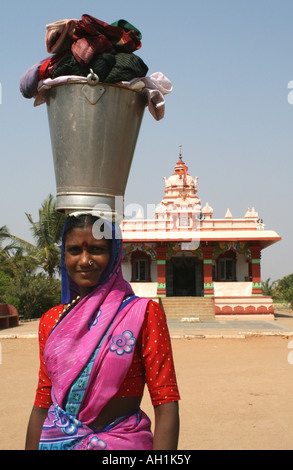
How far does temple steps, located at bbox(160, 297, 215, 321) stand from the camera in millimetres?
19906

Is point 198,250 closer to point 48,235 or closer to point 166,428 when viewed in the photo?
point 48,235

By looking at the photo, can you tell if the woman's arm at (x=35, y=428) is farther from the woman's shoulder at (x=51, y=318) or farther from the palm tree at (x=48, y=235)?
the palm tree at (x=48, y=235)

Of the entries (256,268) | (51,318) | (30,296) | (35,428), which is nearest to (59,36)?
(51,318)

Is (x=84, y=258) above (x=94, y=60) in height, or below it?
below

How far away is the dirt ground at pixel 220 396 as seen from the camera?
4.34 meters

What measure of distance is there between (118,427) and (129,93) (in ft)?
4.76

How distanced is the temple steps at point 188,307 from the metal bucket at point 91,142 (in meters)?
17.7

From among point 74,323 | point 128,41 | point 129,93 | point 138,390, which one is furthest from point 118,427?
point 128,41

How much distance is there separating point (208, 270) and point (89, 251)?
1991 cm

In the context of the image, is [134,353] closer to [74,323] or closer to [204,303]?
[74,323]

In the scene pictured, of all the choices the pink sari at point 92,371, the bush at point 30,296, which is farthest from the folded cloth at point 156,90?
the bush at point 30,296

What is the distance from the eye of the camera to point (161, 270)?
2181 centimetres

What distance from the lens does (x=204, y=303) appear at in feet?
67.9

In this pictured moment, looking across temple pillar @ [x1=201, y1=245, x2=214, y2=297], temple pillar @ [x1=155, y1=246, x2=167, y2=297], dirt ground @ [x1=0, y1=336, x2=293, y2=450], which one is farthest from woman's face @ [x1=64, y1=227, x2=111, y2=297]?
temple pillar @ [x1=155, y1=246, x2=167, y2=297]
